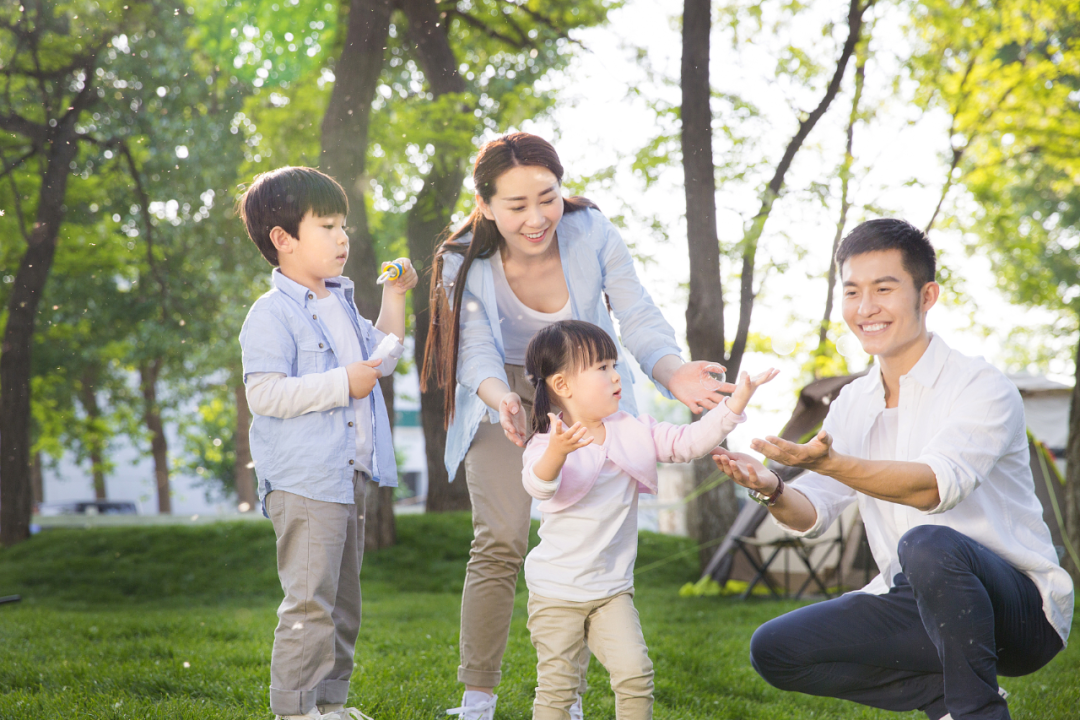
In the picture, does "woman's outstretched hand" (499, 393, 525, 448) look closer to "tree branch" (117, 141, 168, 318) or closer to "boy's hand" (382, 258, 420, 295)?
"boy's hand" (382, 258, 420, 295)

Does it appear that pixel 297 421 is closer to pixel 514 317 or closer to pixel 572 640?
pixel 514 317

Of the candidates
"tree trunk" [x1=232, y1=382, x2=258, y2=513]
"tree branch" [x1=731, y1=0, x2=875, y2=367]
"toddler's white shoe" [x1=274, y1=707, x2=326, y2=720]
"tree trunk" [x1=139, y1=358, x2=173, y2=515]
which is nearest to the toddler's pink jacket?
"toddler's white shoe" [x1=274, y1=707, x2=326, y2=720]

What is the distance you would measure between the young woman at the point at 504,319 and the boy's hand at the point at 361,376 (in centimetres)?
28

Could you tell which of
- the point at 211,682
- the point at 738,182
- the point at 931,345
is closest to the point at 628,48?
the point at 738,182

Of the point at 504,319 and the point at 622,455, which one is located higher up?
the point at 504,319

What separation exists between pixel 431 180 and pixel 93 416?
5.82 m

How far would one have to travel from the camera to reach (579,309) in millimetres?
2096

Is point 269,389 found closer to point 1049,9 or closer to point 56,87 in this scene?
point 56,87

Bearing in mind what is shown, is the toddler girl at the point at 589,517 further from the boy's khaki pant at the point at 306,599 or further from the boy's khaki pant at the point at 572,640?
the boy's khaki pant at the point at 306,599

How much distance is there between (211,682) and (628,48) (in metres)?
2.63

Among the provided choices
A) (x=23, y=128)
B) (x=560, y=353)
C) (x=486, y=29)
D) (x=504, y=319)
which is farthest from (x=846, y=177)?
(x=23, y=128)

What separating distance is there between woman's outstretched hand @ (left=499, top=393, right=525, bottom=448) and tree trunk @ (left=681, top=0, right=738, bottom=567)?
673 mm

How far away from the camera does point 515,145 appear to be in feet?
6.54

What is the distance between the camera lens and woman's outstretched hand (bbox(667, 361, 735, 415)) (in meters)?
1.82
